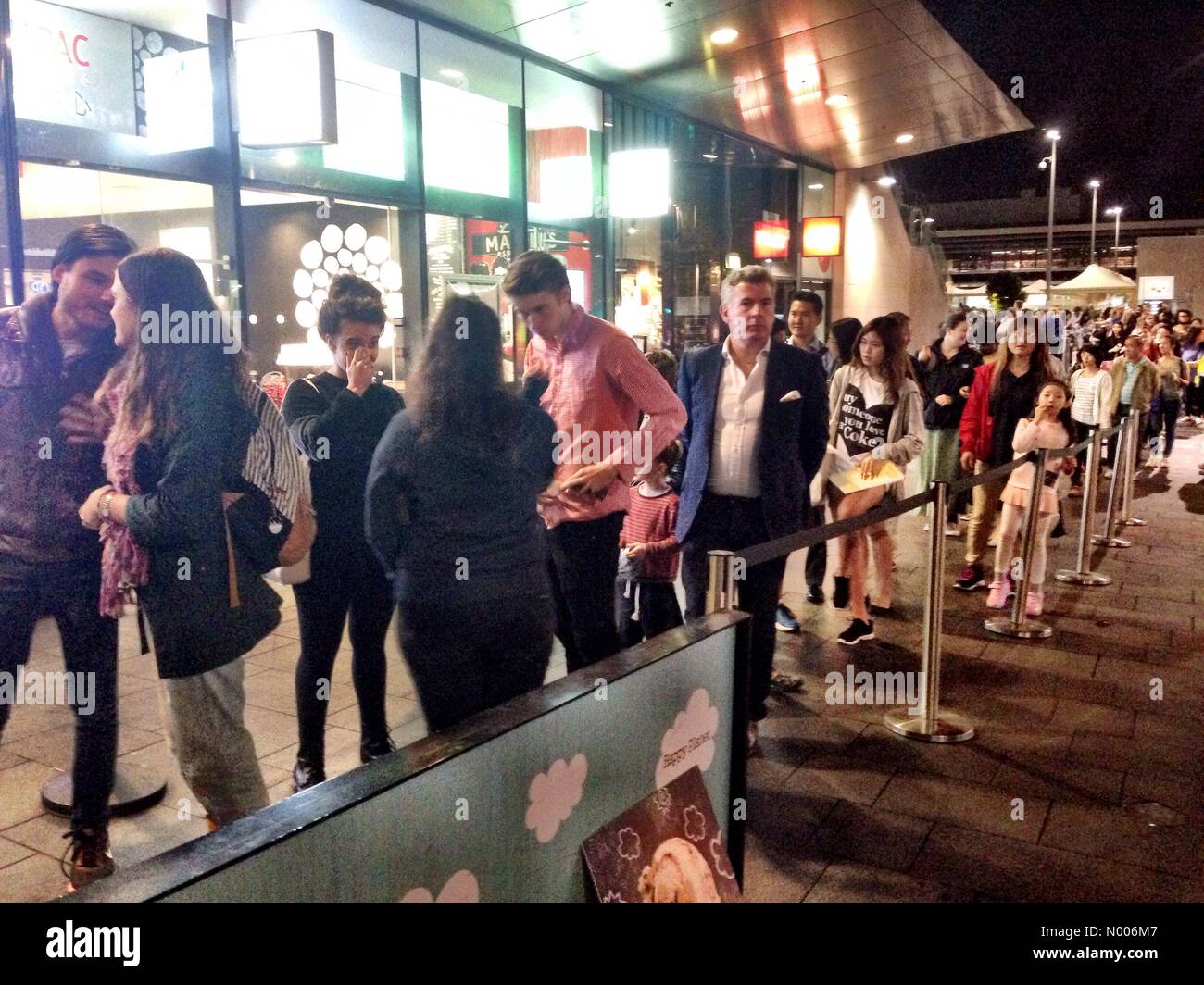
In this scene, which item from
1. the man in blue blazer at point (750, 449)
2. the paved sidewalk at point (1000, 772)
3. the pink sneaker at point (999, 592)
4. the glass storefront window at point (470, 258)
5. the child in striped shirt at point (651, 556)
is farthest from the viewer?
the glass storefront window at point (470, 258)

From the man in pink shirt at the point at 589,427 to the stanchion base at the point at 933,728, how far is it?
5.88ft

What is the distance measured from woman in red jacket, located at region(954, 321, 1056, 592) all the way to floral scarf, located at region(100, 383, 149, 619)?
6.07 m

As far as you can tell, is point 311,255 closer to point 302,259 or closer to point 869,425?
point 302,259

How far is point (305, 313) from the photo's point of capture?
9258 millimetres

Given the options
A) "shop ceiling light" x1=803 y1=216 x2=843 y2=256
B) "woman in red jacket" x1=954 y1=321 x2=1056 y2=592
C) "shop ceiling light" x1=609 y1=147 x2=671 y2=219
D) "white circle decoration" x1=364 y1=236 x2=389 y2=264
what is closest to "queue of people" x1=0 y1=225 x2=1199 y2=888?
"woman in red jacket" x1=954 y1=321 x2=1056 y2=592

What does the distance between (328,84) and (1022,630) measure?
255 inches

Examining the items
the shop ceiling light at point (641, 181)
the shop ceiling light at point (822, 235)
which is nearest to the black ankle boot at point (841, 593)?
the shop ceiling light at point (641, 181)

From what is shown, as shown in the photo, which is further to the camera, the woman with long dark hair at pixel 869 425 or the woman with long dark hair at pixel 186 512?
the woman with long dark hair at pixel 869 425

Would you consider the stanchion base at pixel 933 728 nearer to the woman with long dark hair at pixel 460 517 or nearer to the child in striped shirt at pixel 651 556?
the child in striped shirt at pixel 651 556

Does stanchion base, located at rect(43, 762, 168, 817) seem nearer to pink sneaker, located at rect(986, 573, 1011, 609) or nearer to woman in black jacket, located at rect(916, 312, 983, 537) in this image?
pink sneaker, located at rect(986, 573, 1011, 609)

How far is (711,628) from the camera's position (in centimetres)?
254

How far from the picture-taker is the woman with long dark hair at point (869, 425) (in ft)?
20.2
